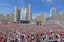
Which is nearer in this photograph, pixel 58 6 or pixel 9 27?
pixel 9 27

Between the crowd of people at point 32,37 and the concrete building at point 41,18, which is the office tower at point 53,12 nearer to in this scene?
the concrete building at point 41,18

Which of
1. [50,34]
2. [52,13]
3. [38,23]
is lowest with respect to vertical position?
[50,34]

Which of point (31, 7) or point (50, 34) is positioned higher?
point (31, 7)

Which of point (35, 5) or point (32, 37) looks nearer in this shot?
point (32, 37)

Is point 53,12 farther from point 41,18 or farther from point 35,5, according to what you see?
point 35,5

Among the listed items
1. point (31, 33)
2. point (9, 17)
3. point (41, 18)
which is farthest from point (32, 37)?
point (9, 17)

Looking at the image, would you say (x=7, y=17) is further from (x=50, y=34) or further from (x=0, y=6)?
(x=50, y=34)

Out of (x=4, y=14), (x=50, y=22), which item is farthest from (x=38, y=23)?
(x=4, y=14)
